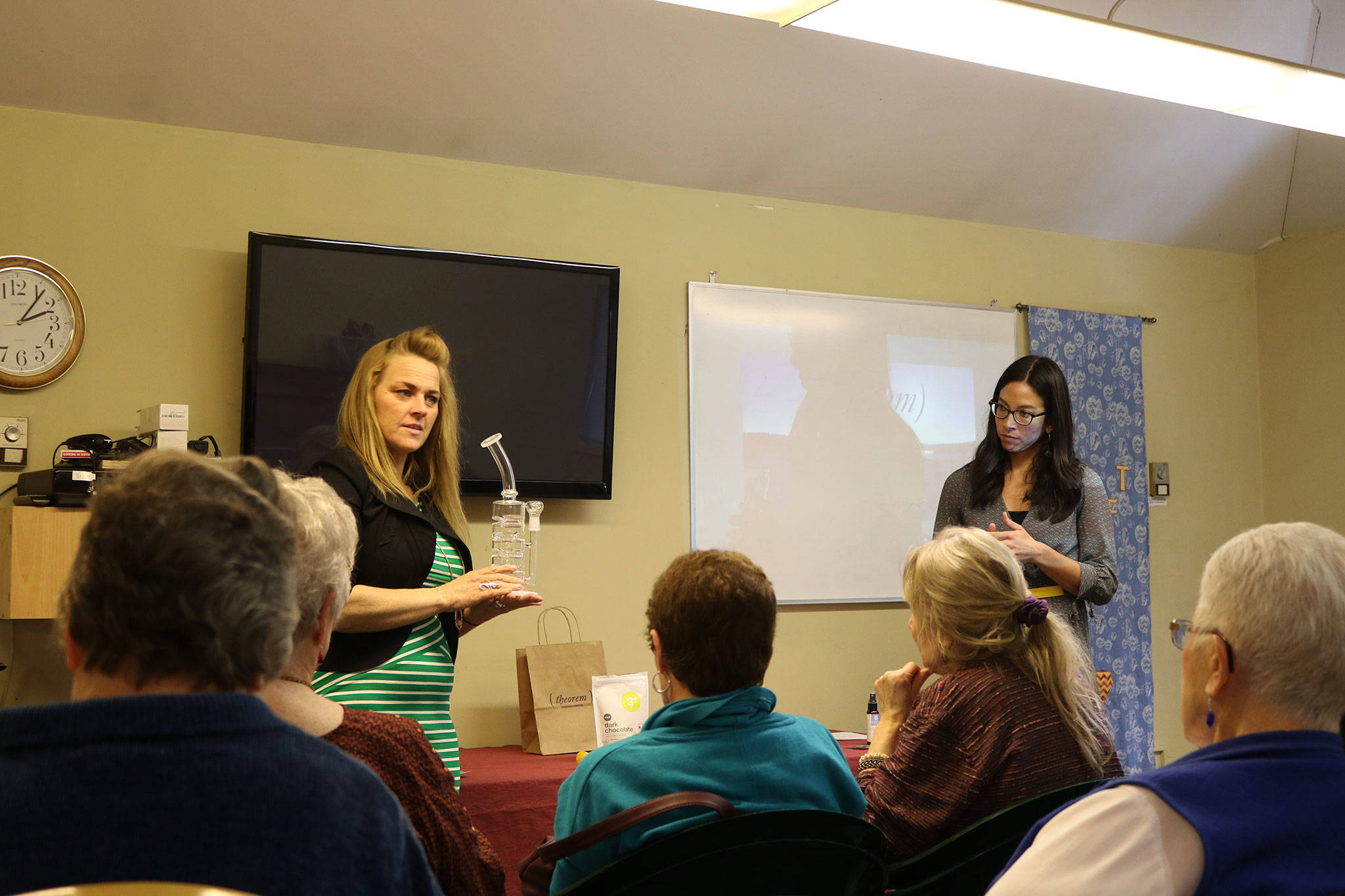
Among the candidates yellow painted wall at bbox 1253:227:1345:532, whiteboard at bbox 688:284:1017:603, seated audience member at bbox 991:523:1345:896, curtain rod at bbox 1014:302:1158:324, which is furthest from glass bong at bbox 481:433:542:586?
yellow painted wall at bbox 1253:227:1345:532

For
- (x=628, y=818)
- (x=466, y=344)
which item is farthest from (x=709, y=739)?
(x=466, y=344)

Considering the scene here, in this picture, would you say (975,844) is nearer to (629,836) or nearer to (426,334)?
(629,836)

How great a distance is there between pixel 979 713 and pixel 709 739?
1.74ft

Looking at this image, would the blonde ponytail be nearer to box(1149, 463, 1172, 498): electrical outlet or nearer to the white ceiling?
the white ceiling

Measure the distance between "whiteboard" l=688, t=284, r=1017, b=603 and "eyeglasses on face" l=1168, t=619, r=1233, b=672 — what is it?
2.68 meters

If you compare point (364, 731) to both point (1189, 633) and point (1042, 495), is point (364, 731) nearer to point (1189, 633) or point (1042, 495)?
point (1189, 633)

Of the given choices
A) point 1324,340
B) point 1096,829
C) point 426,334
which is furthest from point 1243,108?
point 1324,340

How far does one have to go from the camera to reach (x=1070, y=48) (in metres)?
2.49

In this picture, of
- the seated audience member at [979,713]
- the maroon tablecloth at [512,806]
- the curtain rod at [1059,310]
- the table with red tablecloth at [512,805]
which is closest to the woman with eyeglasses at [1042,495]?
the table with red tablecloth at [512,805]

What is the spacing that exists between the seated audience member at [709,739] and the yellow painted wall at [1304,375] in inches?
182

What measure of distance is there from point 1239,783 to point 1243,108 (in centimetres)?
A: 244

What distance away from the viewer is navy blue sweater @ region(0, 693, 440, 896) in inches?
29.9

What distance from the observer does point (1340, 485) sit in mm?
5168

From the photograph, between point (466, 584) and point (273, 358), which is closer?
point (466, 584)
